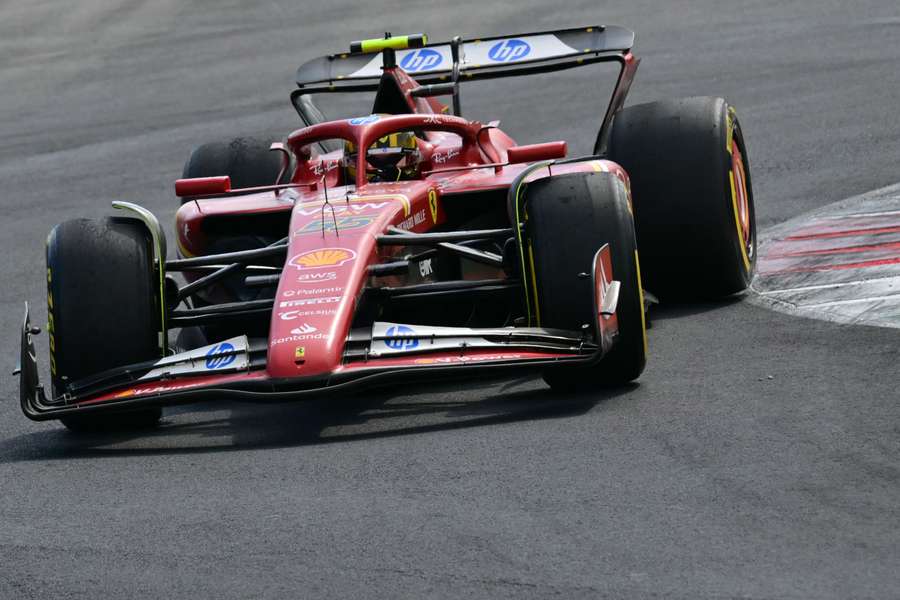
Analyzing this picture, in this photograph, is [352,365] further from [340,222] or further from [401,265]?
[340,222]

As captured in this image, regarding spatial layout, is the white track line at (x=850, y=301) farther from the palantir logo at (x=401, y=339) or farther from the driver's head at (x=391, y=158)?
the palantir logo at (x=401, y=339)

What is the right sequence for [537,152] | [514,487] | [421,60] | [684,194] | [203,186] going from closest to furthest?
1. [514,487]
2. [537,152]
3. [203,186]
4. [684,194]
5. [421,60]

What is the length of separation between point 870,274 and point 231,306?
377cm

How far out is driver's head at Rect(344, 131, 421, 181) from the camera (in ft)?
29.3

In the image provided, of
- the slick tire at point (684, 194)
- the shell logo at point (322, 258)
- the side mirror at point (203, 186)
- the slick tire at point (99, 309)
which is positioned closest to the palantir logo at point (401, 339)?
the shell logo at point (322, 258)

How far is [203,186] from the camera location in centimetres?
859

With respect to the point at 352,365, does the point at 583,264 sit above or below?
above

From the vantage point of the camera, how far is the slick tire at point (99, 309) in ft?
23.4

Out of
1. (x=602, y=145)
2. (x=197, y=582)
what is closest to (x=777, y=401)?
(x=197, y=582)

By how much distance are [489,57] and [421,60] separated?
1.77 ft

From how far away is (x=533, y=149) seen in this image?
8.16 m

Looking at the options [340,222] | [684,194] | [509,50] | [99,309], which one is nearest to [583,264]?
[340,222]

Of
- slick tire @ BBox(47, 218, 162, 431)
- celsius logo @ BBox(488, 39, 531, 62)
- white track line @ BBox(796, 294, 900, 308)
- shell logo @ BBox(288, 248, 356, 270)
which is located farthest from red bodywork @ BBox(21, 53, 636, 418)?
white track line @ BBox(796, 294, 900, 308)

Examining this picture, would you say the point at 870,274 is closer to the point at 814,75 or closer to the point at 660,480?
the point at 660,480
